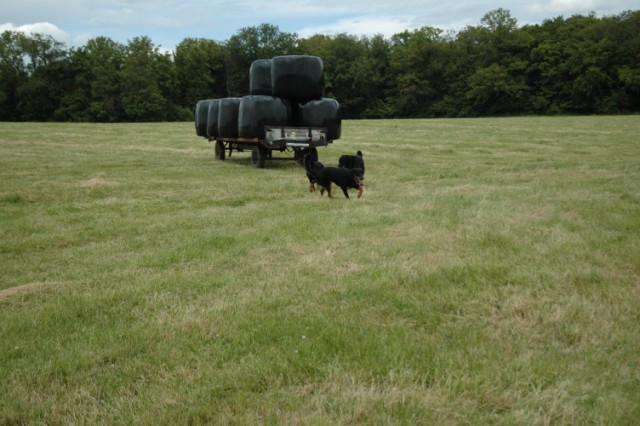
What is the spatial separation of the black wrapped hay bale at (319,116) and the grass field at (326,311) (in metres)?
6.38

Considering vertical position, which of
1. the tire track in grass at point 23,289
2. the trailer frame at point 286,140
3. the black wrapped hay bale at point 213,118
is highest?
the black wrapped hay bale at point 213,118

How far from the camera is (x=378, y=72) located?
80.8m

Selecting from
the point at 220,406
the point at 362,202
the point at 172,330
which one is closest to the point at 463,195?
the point at 362,202

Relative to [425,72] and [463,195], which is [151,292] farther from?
[425,72]

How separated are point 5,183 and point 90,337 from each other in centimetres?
1017

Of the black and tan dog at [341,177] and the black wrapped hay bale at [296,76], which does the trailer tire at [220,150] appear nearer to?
the black wrapped hay bale at [296,76]

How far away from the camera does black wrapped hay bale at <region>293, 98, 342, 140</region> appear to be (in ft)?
49.9

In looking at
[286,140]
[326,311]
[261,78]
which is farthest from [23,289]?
[261,78]

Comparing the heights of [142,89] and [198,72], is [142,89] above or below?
below

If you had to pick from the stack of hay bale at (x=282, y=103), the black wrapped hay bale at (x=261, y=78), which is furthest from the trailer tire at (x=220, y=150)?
the black wrapped hay bale at (x=261, y=78)

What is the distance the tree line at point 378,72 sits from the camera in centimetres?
6488

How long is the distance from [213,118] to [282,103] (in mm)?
3372

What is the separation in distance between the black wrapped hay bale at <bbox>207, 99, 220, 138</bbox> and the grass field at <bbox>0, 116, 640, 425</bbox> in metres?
8.29

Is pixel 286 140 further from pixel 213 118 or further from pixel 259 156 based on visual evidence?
pixel 213 118
